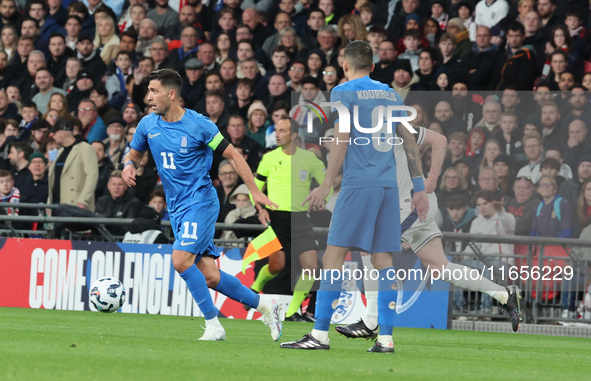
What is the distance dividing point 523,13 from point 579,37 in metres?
1.08

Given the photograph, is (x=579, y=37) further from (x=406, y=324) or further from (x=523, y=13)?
(x=406, y=324)

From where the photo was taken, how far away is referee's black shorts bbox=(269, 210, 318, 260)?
1175 centimetres

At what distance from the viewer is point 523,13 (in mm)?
13883

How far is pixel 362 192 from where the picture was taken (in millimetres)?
6672

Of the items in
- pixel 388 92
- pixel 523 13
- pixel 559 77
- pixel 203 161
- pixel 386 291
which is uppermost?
pixel 523 13

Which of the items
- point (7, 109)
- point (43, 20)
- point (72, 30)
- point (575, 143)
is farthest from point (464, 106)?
point (43, 20)

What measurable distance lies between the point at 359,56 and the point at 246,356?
2.32 meters

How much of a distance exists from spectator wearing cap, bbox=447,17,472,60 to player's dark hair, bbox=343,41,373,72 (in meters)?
7.45

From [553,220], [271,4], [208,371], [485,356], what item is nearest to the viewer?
[208,371]

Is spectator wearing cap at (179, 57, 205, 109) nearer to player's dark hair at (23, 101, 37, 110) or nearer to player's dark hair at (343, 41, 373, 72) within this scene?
player's dark hair at (23, 101, 37, 110)

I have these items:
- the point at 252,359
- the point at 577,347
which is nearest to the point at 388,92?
the point at 252,359

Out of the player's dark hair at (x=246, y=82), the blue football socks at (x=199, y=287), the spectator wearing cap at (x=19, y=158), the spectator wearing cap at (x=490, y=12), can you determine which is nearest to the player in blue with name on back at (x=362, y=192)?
the blue football socks at (x=199, y=287)

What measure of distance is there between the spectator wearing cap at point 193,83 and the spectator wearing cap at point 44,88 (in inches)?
105

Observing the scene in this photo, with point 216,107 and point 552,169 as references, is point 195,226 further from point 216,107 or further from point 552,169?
point 216,107
